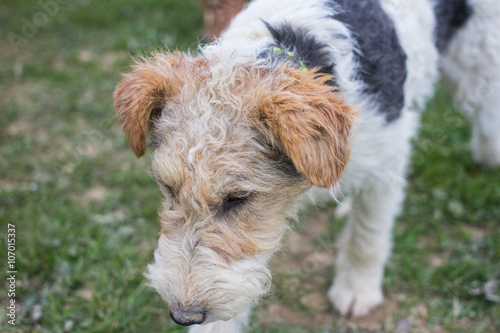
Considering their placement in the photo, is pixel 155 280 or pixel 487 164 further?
pixel 487 164

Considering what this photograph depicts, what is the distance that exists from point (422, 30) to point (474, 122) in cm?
195

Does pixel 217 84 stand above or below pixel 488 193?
above

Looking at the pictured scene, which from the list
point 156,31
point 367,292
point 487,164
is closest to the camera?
point 367,292

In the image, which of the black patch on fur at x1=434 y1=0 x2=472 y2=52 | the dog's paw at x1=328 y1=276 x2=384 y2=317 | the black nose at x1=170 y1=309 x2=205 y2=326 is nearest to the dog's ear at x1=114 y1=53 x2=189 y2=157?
the black nose at x1=170 y1=309 x2=205 y2=326

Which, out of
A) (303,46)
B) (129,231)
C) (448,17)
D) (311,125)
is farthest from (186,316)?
(448,17)

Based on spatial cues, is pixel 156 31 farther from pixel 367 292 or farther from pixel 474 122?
pixel 367 292

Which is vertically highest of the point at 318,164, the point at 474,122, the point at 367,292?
the point at 318,164

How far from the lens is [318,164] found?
2.02 m

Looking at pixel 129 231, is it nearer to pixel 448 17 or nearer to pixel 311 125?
pixel 311 125

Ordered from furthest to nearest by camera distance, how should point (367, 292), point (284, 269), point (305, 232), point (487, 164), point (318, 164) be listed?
point (487, 164) < point (305, 232) < point (284, 269) < point (367, 292) < point (318, 164)

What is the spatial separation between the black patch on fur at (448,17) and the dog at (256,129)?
1.83 feet

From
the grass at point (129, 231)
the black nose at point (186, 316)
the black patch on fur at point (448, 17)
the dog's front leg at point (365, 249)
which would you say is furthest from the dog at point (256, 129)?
the grass at point (129, 231)

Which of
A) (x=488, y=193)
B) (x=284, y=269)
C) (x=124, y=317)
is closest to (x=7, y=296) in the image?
(x=124, y=317)

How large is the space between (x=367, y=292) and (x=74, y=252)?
2440mm
